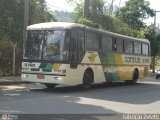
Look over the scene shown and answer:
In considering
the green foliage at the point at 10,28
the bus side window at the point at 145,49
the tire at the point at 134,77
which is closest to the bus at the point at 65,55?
the tire at the point at 134,77

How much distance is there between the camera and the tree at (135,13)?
62.8m

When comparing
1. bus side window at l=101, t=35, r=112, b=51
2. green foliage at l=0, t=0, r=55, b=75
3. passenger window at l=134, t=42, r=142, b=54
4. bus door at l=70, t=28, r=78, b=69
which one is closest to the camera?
bus door at l=70, t=28, r=78, b=69

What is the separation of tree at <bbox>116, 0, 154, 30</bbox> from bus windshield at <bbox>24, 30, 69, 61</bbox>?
137ft

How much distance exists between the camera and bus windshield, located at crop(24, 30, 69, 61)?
2034 cm

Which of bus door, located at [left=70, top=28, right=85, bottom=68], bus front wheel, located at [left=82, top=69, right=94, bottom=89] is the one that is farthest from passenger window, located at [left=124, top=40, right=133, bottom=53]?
bus door, located at [left=70, top=28, right=85, bottom=68]

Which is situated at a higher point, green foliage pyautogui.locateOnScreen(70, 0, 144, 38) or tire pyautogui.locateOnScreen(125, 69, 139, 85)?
green foliage pyautogui.locateOnScreen(70, 0, 144, 38)

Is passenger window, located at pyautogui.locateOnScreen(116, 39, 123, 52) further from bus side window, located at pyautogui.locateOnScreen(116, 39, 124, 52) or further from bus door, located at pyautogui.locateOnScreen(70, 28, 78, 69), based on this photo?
bus door, located at pyautogui.locateOnScreen(70, 28, 78, 69)

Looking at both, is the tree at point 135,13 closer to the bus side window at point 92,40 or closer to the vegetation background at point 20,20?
the vegetation background at point 20,20

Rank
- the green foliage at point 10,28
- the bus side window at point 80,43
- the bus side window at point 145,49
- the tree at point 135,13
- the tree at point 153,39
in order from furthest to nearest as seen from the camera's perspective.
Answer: the tree at point 135,13, the tree at point 153,39, the bus side window at point 145,49, the green foliage at point 10,28, the bus side window at point 80,43

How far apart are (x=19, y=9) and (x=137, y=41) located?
8274 millimetres

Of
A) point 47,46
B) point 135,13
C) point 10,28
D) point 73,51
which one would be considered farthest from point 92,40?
point 135,13

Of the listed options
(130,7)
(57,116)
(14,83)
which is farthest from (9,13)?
(130,7)

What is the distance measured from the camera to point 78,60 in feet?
70.2

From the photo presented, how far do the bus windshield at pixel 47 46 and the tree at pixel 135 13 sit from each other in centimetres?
4187
